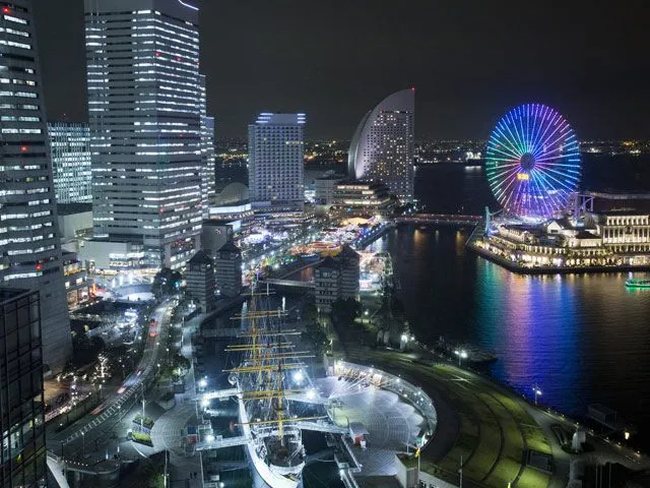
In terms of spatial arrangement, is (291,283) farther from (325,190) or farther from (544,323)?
(325,190)

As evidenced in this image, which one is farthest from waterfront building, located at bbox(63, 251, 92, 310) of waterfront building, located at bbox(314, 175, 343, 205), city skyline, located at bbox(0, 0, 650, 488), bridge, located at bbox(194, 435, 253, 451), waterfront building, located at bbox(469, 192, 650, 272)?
waterfront building, located at bbox(314, 175, 343, 205)

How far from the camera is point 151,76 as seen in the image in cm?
2830

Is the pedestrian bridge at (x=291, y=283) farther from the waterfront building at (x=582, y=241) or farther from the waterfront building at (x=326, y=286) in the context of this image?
the waterfront building at (x=582, y=241)

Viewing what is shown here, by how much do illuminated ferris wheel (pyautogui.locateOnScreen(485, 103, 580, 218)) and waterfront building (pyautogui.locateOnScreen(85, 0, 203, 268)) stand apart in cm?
1710

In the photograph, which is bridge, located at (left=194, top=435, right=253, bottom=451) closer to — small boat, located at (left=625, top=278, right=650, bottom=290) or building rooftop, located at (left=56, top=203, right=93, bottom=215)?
small boat, located at (left=625, top=278, right=650, bottom=290)

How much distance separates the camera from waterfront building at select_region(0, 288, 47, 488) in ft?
21.0

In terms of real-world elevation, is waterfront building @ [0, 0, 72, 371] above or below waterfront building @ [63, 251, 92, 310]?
above

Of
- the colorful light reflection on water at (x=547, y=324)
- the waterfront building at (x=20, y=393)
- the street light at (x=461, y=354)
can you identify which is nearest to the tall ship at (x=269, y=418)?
the street light at (x=461, y=354)

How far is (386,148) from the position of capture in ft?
193

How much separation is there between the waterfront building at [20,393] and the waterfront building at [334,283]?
16.4m

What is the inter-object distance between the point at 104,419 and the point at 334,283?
1066 cm

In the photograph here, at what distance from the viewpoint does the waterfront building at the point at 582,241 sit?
31.9 m

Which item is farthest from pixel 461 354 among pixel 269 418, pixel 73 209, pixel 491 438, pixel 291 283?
pixel 73 209

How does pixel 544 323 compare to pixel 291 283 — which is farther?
pixel 291 283
